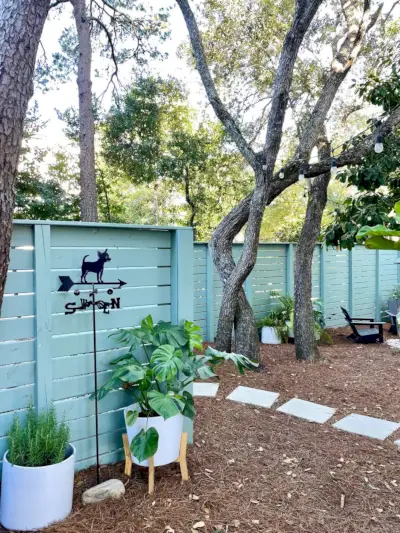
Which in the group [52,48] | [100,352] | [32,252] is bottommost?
[100,352]

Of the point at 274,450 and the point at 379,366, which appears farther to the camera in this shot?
the point at 379,366

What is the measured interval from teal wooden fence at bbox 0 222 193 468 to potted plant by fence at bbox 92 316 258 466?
159 millimetres

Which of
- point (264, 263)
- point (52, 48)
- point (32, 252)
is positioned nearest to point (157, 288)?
point (32, 252)

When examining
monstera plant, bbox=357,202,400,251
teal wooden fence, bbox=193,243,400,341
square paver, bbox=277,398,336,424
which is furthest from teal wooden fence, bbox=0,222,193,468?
teal wooden fence, bbox=193,243,400,341

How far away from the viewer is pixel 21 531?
6.09 feet

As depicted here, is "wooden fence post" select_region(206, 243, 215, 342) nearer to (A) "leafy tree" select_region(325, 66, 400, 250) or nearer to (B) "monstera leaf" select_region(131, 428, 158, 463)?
(A) "leafy tree" select_region(325, 66, 400, 250)

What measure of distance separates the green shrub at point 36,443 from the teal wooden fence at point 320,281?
380 centimetres

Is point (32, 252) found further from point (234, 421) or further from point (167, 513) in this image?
point (234, 421)

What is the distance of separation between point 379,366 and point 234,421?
9.02 ft

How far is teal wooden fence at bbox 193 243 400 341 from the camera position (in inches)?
231

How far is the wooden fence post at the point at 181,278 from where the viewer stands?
2.69m

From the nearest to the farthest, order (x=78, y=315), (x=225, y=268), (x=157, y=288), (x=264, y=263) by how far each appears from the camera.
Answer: (x=78, y=315) < (x=157, y=288) < (x=225, y=268) < (x=264, y=263)

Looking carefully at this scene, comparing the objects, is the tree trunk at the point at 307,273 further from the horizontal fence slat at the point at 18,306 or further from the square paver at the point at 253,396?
the horizontal fence slat at the point at 18,306

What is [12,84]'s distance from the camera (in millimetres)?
1539
